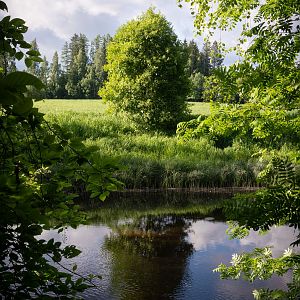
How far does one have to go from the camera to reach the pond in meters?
6.16

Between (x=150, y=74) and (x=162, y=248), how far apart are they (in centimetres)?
1608

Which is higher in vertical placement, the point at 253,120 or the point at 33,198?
the point at 253,120

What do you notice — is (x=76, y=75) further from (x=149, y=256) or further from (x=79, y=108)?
(x=149, y=256)

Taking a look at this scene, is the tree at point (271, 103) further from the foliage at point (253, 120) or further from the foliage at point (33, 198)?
the foliage at point (33, 198)

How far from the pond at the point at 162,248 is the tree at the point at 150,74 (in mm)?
11421

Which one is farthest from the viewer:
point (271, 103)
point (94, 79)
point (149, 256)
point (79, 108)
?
point (94, 79)

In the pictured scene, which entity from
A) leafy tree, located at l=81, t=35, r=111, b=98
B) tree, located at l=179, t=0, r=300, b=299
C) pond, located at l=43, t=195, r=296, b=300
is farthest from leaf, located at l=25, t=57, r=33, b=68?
leafy tree, located at l=81, t=35, r=111, b=98

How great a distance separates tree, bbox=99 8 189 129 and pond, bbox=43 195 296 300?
11.4m

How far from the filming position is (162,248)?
27.1ft

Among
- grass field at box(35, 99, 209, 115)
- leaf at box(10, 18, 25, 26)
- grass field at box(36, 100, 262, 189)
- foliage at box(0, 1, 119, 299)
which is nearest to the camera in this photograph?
foliage at box(0, 1, 119, 299)

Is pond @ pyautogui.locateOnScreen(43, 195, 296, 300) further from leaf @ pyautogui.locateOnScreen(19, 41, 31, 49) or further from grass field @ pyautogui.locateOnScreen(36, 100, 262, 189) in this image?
leaf @ pyautogui.locateOnScreen(19, 41, 31, 49)

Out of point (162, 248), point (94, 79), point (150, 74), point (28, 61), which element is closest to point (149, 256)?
point (162, 248)

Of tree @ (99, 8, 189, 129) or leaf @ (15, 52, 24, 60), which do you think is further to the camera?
tree @ (99, 8, 189, 129)

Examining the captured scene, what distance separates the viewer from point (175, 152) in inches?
683
